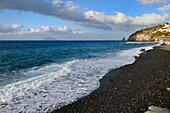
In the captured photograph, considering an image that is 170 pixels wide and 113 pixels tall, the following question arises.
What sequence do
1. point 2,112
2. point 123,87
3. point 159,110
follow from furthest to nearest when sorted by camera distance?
point 123,87
point 2,112
point 159,110

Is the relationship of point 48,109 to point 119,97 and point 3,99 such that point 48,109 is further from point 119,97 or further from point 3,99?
point 119,97

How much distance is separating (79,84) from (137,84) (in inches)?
217

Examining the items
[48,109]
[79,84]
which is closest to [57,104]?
[48,109]

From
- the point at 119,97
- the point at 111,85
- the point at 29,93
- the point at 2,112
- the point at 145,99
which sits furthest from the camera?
the point at 111,85

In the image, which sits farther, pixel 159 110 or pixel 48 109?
pixel 48 109

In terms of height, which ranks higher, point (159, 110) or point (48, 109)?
point (159, 110)

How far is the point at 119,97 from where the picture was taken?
14000mm

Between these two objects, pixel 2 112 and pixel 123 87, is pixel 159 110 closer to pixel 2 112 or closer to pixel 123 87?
pixel 123 87

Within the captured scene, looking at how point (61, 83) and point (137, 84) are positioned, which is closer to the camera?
point (137, 84)

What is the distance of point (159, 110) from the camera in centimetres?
981

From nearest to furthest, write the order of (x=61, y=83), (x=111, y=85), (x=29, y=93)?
(x=29, y=93) < (x=111, y=85) < (x=61, y=83)

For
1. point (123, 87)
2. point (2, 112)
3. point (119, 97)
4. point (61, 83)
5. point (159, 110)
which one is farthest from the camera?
point (61, 83)

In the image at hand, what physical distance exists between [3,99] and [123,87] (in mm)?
9771

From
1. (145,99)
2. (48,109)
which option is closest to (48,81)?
(48,109)
